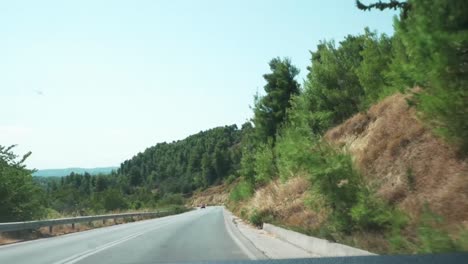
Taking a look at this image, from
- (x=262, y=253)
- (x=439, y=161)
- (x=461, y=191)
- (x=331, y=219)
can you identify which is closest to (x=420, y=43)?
(x=461, y=191)

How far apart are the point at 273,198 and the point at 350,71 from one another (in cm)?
937

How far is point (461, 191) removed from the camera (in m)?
11.2

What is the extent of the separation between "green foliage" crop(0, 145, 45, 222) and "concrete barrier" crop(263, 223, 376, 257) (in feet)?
52.2

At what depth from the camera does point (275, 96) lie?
1906 inches

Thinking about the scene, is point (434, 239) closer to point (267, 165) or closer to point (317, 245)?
point (317, 245)

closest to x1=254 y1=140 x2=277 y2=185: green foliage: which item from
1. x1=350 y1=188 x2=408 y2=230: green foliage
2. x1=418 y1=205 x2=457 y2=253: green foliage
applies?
x1=350 y1=188 x2=408 y2=230: green foliage

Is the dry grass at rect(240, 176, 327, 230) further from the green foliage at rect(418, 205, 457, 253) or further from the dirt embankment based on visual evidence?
the green foliage at rect(418, 205, 457, 253)

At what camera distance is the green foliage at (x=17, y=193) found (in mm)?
29984

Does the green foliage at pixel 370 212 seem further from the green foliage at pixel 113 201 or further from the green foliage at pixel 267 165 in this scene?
the green foliage at pixel 113 201

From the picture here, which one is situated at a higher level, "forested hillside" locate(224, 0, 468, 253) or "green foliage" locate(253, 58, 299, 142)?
"green foliage" locate(253, 58, 299, 142)

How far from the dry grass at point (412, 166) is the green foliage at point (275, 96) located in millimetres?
26250

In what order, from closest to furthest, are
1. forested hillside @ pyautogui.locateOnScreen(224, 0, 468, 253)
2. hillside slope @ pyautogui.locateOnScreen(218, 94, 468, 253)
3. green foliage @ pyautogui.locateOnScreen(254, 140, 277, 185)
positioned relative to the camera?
1. forested hillside @ pyautogui.locateOnScreen(224, 0, 468, 253)
2. hillside slope @ pyautogui.locateOnScreen(218, 94, 468, 253)
3. green foliage @ pyautogui.locateOnScreen(254, 140, 277, 185)

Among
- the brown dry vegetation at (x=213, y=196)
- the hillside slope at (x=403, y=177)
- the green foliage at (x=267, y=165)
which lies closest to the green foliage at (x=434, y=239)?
the hillside slope at (x=403, y=177)

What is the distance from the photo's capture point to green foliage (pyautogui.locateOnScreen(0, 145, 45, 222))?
30.0m
